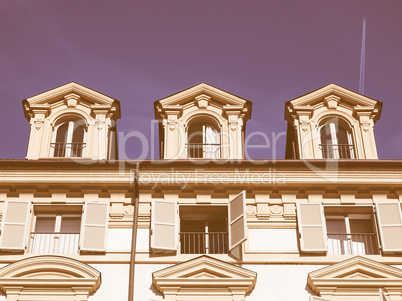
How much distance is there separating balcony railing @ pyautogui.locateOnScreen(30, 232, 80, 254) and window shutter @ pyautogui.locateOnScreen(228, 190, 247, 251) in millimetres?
4110

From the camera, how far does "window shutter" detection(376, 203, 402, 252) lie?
17078 millimetres

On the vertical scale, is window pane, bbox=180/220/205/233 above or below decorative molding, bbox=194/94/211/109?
below

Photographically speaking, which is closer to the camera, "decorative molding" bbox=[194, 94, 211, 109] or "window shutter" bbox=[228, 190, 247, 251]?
"window shutter" bbox=[228, 190, 247, 251]

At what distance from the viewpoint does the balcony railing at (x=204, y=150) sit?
19.4 meters

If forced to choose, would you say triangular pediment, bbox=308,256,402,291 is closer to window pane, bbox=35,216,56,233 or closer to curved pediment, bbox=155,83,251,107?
curved pediment, bbox=155,83,251,107

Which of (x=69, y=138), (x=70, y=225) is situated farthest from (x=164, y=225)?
(x=69, y=138)

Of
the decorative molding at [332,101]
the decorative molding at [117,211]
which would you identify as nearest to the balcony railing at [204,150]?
the decorative molding at [117,211]

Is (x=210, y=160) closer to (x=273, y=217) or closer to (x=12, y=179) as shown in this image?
(x=273, y=217)

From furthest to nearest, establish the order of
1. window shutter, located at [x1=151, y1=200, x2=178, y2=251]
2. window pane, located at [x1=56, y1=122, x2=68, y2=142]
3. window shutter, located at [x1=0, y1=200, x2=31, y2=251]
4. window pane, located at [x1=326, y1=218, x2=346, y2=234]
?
1. window pane, located at [x1=56, y1=122, x2=68, y2=142]
2. window pane, located at [x1=326, y1=218, x2=346, y2=234]
3. window shutter, located at [x1=151, y1=200, x2=178, y2=251]
4. window shutter, located at [x1=0, y1=200, x2=31, y2=251]

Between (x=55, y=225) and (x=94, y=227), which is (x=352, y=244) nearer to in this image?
(x=94, y=227)

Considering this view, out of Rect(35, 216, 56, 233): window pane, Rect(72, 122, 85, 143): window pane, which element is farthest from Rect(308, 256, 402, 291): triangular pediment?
Rect(72, 122, 85, 143): window pane

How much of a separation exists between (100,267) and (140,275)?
1066mm

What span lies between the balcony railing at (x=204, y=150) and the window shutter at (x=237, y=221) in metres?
2.02

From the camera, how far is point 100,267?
55.0 ft
